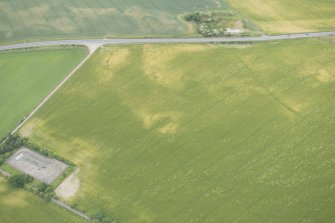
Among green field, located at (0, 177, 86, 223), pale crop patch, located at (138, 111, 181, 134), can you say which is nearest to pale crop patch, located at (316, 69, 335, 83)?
pale crop patch, located at (138, 111, 181, 134)

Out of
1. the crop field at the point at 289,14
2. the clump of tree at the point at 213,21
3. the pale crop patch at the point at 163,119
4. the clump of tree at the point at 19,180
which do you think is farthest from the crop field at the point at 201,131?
the clump of tree at the point at 19,180

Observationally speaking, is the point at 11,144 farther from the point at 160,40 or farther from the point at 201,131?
the point at 160,40

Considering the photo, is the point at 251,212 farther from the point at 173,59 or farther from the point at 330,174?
the point at 173,59

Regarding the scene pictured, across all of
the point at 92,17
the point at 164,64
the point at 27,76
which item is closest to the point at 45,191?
the point at 27,76

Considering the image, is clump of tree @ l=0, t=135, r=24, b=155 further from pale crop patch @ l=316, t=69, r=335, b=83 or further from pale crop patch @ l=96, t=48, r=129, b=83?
pale crop patch @ l=316, t=69, r=335, b=83

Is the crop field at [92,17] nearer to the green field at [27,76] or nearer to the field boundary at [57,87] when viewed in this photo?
the field boundary at [57,87]

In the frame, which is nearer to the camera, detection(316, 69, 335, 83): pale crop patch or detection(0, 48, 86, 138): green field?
detection(0, 48, 86, 138): green field

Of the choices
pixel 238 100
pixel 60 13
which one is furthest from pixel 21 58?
pixel 238 100
